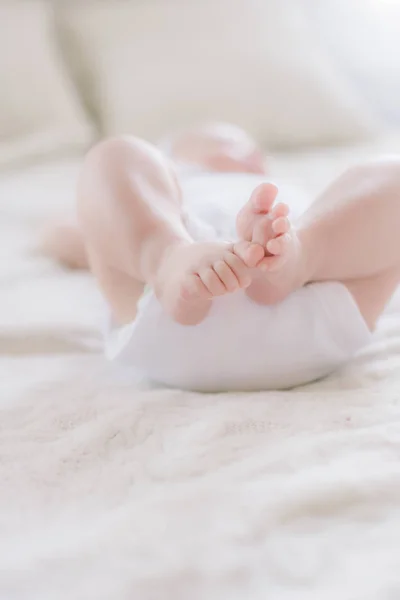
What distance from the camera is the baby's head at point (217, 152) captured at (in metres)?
1.25

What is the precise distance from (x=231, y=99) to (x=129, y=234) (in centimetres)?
102

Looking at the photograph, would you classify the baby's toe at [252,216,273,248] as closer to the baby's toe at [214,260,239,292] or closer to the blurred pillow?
the baby's toe at [214,260,239,292]

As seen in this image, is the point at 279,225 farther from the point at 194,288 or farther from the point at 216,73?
the point at 216,73

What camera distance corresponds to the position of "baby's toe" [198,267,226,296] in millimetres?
629

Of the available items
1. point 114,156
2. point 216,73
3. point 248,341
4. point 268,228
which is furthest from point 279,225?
point 216,73

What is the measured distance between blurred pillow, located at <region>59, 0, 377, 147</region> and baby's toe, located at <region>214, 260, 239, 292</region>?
3.59 ft

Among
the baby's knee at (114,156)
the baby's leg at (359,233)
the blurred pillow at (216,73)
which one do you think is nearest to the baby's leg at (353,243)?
the baby's leg at (359,233)

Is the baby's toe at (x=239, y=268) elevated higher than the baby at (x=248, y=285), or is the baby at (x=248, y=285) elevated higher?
the baby's toe at (x=239, y=268)

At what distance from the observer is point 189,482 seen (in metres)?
0.57

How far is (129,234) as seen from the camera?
2.43 ft

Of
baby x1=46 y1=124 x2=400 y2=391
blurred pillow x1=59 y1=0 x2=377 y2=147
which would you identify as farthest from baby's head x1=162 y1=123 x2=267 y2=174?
baby x1=46 y1=124 x2=400 y2=391

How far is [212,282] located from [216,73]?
46.4 inches

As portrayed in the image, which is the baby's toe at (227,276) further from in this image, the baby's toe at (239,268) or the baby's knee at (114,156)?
the baby's knee at (114,156)

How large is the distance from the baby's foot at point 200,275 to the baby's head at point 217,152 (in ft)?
1.91
